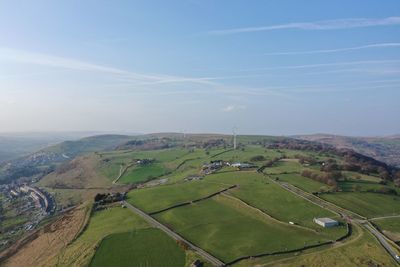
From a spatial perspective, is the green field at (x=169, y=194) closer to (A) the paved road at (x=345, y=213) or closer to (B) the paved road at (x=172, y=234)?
(B) the paved road at (x=172, y=234)

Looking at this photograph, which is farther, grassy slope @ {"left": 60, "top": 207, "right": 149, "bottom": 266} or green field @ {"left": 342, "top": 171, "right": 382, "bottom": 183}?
green field @ {"left": 342, "top": 171, "right": 382, "bottom": 183}

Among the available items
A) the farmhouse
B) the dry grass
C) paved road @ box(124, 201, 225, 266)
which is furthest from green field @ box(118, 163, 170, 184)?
the farmhouse

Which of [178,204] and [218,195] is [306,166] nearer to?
[218,195]

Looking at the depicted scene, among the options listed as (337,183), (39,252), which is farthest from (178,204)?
(337,183)

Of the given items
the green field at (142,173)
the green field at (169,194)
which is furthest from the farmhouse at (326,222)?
the green field at (142,173)

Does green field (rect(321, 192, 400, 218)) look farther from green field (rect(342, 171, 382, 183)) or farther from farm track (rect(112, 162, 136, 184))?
farm track (rect(112, 162, 136, 184))
